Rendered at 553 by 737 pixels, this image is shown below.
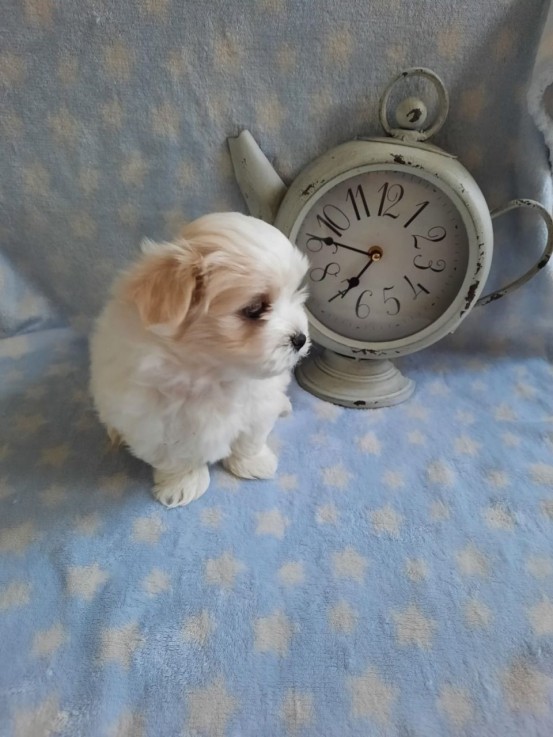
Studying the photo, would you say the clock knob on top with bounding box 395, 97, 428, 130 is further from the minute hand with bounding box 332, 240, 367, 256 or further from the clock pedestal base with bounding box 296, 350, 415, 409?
the clock pedestal base with bounding box 296, 350, 415, 409

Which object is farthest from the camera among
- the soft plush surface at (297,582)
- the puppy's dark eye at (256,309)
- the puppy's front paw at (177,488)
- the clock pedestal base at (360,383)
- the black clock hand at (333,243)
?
the clock pedestal base at (360,383)

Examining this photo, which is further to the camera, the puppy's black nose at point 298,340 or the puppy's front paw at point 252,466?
the puppy's front paw at point 252,466

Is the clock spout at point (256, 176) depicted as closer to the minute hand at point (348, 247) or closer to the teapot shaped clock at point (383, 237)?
the teapot shaped clock at point (383, 237)

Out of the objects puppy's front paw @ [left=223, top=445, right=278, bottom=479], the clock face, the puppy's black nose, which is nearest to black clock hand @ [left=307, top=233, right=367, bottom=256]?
the clock face

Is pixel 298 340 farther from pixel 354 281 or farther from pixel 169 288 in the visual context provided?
pixel 354 281

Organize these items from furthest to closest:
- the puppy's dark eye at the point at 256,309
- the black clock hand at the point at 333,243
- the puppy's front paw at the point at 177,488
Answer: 1. the black clock hand at the point at 333,243
2. the puppy's front paw at the point at 177,488
3. the puppy's dark eye at the point at 256,309

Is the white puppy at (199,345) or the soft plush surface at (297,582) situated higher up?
the white puppy at (199,345)

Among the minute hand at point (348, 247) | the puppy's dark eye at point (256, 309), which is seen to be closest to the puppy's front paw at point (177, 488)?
the puppy's dark eye at point (256, 309)
